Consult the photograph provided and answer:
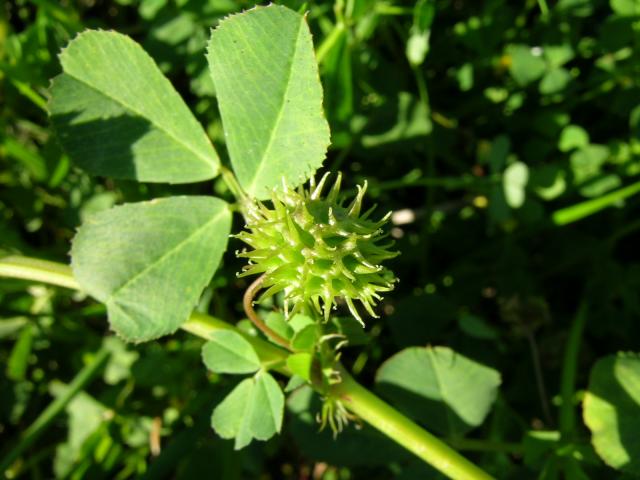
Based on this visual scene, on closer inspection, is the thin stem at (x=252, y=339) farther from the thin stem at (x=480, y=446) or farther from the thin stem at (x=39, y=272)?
the thin stem at (x=480, y=446)

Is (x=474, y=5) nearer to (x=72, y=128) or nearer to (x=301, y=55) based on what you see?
(x=301, y=55)

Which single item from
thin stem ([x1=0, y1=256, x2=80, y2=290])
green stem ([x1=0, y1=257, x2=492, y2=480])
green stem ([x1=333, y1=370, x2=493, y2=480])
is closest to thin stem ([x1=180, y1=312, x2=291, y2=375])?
green stem ([x1=0, y1=257, x2=492, y2=480])

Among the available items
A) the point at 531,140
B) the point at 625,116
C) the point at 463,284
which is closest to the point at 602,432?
the point at 463,284

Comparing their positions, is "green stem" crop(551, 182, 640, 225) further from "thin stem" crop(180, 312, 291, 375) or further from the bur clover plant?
"thin stem" crop(180, 312, 291, 375)

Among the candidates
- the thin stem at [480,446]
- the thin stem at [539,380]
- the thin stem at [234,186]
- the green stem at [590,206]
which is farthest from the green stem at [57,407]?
the green stem at [590,206]

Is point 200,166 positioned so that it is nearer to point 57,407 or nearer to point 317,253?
point 317,253

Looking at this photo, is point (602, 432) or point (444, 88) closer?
point (602, 432)

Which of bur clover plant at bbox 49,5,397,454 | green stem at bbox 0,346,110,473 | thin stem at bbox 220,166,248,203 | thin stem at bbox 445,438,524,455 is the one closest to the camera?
bur clover plant at bbox 49,5,397,454
